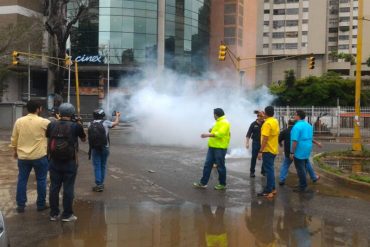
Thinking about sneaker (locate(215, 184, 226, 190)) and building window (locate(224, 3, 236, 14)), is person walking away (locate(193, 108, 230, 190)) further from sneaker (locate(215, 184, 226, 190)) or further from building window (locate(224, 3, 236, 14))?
building window (locate(224, 3, 236, 14))

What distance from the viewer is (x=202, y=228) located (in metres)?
6.86

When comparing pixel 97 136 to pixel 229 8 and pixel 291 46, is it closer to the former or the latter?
pixel 229 8

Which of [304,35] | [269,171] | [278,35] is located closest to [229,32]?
[278,35]

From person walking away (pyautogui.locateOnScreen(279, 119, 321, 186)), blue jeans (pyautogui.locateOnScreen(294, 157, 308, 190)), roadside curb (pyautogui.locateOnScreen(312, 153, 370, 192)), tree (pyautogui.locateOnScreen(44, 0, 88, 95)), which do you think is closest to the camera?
blue jeans (pyautogui.locateOnScreen(294, 157, 308, 190))

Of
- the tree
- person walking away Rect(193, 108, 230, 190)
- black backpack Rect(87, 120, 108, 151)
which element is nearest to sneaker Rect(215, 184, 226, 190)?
person walking away Rect(193, 108, 230, 190)

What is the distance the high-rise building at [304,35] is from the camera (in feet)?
343

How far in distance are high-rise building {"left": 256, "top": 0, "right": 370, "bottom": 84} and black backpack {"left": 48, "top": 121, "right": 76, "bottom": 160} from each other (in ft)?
321

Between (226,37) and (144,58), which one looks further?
(226,37)

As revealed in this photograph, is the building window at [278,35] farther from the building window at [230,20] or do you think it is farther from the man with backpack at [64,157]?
the man with backpack at [64,157]

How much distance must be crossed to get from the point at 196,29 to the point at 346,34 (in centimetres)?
5374

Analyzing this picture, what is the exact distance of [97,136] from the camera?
913 centimetres

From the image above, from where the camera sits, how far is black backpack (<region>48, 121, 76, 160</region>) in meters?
6.94

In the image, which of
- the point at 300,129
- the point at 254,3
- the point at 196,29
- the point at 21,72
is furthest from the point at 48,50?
the point at 300,129

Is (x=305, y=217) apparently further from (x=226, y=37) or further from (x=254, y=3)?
(x=254, y=3)
